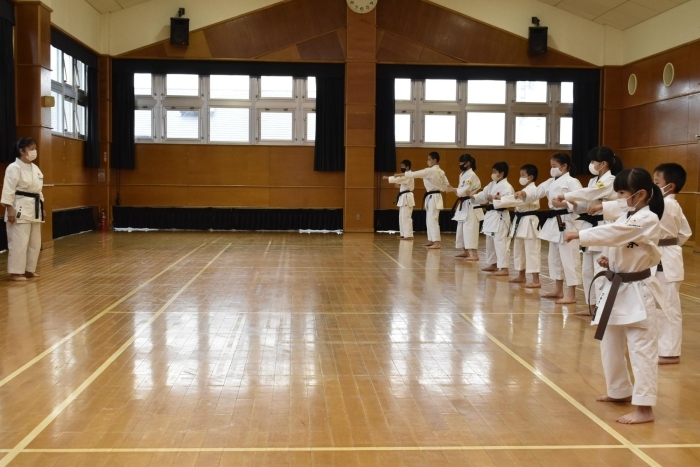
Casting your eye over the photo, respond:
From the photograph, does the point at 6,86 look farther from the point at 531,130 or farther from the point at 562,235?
the point at 531,130

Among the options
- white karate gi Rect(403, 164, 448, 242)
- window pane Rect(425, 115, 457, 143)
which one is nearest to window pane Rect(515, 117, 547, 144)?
window pane Rect(425, 115, 457, 143)

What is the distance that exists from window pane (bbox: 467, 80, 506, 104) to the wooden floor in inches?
348

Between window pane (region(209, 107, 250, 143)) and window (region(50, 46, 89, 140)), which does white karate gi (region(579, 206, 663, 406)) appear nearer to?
window (region(50, 46, 89, 140))

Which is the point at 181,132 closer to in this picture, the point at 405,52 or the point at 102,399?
the point at 405,52

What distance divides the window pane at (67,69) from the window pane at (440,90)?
7.22 metres

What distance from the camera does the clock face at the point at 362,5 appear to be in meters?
15.4

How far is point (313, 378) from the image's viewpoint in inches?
170

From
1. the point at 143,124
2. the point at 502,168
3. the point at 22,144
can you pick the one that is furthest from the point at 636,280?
the point at 143,124

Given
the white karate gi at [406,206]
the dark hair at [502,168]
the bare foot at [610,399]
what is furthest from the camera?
the white karate gi at [406,206]

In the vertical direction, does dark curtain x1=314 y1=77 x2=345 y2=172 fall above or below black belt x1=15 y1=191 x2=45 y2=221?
above

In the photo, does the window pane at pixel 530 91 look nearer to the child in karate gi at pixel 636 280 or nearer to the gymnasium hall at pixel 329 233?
the gymnasium hall at pixel 329 233

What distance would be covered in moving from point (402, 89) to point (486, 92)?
6.02ft

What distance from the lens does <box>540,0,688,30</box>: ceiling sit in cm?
1374

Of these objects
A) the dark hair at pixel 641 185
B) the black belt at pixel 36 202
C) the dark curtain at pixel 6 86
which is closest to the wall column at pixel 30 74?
the dark curtain at pixel 6 86
